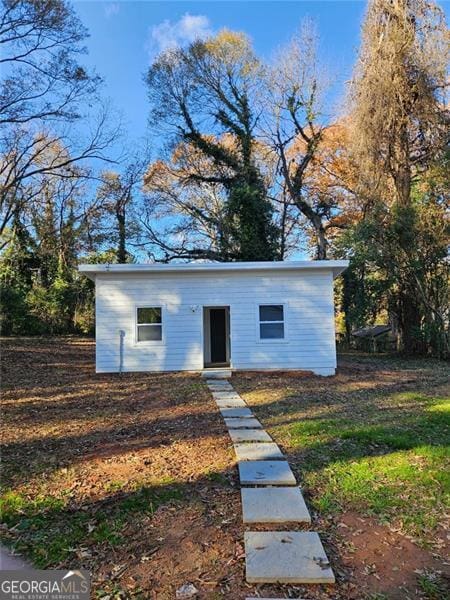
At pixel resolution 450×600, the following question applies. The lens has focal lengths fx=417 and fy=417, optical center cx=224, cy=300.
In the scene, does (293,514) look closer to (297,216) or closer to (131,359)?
(131,359)

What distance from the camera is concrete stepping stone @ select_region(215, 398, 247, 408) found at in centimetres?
659

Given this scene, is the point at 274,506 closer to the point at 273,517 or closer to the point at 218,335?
the point at 273,517

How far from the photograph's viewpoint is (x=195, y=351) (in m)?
10.5

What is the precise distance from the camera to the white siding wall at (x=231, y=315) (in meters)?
10.4

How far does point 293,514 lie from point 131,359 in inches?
311

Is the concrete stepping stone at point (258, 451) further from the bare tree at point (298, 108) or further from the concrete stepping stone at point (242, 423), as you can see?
the bare tree at point (298, 108)

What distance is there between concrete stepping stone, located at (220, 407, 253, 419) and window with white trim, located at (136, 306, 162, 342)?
4562 millimetres

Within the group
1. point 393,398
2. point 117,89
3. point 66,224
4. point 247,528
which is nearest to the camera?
point 247,528

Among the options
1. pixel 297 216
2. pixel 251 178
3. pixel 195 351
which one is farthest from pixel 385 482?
pixel 297 216

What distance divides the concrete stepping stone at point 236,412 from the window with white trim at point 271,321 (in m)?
4.21

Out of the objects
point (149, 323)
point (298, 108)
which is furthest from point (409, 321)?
point (298, 108)

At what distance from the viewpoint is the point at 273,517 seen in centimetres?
290

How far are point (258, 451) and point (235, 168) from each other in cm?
1617

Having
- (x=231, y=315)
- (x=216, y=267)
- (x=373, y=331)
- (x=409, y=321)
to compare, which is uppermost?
(x=216, y=267)
